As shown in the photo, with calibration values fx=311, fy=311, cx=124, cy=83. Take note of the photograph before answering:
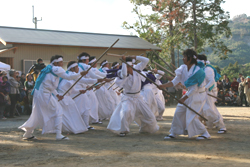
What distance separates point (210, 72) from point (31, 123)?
457 centimetres

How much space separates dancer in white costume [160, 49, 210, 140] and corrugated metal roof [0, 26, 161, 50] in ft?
42.7

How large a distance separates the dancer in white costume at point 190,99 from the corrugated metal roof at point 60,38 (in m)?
13.0

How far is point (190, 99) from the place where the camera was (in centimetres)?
678

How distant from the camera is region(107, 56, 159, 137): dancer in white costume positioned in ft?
24.2

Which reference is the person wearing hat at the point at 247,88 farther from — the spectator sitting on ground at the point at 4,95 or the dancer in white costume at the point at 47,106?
Result: the dancer in white costume at the point at 47,106

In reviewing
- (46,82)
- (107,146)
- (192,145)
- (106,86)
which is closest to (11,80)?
(106,86)

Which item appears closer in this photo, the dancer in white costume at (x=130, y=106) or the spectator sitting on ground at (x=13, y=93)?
the dancer in white costume at (x=130, y=106)

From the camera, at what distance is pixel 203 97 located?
6.86 m

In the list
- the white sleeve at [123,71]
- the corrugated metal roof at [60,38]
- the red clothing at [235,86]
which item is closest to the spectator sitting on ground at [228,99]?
the red clothing at [235,86]

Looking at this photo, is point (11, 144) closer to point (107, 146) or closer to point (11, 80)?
point (107, 146)

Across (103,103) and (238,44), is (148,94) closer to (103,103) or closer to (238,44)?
(103,103)

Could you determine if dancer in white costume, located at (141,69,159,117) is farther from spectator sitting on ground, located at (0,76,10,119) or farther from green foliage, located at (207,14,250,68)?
green foliage, located at (207,14,250,68)

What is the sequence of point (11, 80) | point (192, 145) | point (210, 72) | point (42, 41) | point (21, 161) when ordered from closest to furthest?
point (21, 161) → point (192, 145) → point (210, 72) → point (11, 80) → point (42, 41)

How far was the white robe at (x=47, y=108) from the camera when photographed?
7.00m
